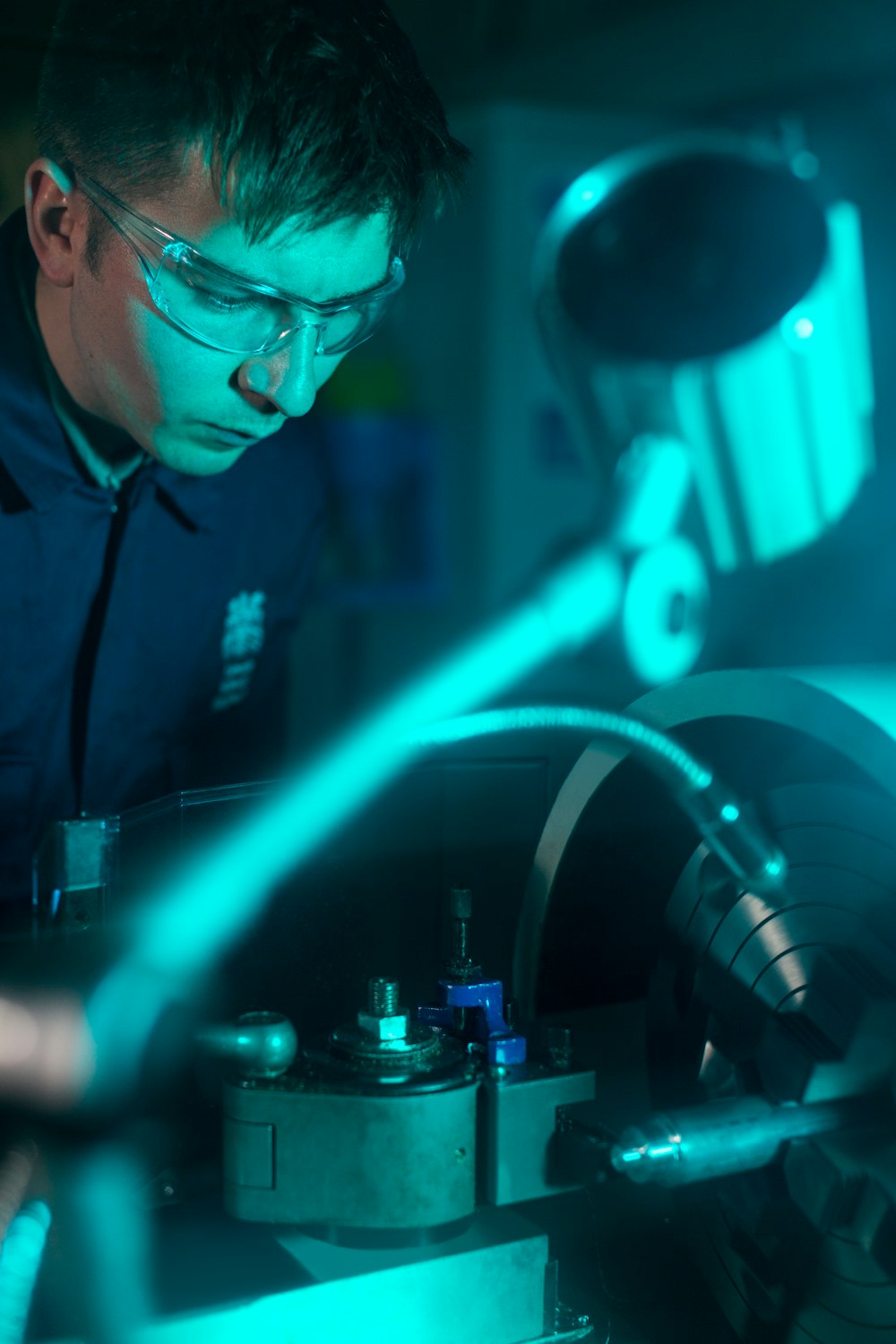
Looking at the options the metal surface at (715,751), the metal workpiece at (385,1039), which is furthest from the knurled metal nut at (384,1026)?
the metal surface at (715,751)

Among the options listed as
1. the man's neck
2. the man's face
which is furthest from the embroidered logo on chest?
the man's face

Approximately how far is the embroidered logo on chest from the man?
0.13ft

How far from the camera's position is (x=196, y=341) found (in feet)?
2.92

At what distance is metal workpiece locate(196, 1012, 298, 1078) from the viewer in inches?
22.7

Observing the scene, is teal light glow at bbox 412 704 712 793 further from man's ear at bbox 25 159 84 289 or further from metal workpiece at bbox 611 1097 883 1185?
man's ear at bbox 25 159 84 289

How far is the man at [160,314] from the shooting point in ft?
2.68

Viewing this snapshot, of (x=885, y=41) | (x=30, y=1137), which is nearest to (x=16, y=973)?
(x=30, y=1137)

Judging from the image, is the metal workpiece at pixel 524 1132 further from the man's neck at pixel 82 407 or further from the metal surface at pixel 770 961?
the man's neck at pixel 82 407

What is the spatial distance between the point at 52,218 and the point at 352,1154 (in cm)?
72

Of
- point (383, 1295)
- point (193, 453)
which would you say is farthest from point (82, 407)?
point (383, 1295)

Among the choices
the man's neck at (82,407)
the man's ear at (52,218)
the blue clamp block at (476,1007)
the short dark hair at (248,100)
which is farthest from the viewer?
the man's neck at (82,407)

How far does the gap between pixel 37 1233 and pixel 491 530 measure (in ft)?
2.50

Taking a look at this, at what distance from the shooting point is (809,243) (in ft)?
2.72

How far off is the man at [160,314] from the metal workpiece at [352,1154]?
0.53 meters
